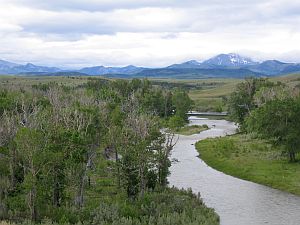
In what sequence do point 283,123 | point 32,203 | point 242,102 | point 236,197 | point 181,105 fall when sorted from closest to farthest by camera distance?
1. point 32,203
2. point 236,197
3. point 283,123
4. point 242,102
5. point 181,105

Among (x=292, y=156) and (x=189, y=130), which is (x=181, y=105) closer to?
(x=189, y=130)

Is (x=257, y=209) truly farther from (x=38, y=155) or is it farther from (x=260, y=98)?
(x=260, y=98)

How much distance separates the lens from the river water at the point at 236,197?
141 feet

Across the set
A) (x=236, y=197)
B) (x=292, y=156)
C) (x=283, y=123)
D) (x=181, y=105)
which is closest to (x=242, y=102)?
(x=181, y=105)

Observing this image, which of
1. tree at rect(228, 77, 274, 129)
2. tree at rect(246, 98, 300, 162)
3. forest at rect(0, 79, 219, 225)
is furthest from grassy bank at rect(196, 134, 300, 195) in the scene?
tree at rect(228, 77, 274, 129)

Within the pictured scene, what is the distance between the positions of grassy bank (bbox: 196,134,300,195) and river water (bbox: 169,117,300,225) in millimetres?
1626

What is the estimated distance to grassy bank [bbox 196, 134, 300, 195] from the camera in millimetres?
58675

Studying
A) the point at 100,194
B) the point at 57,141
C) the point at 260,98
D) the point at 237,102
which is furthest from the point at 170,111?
the point at 57,141

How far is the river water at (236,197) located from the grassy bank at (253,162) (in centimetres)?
163

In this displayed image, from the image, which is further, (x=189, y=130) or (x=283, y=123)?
(x=189, y=130)

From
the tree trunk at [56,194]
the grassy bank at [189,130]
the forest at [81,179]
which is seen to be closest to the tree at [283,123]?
the forest at [81,179]

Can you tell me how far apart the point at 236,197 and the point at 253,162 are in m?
19.2

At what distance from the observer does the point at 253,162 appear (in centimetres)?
6975

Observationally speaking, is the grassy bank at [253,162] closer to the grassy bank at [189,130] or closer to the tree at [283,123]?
the tree at [283,123]
